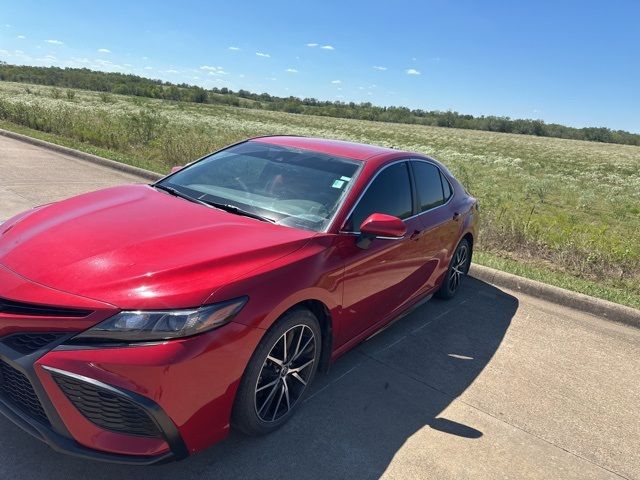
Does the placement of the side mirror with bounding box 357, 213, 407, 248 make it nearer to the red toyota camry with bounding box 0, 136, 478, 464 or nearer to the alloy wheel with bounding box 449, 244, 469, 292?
the red toyota camry with bounding box 0, 136, 478, 464

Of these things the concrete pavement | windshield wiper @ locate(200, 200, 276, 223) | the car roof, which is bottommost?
the concrete pavement

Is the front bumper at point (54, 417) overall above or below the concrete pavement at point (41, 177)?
above

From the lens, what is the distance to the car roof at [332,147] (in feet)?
13.2

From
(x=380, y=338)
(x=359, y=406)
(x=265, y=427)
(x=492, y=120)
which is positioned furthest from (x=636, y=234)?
(x=492, y=120)

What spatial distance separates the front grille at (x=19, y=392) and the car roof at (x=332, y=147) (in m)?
2.62

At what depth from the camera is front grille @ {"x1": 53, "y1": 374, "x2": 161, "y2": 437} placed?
216 cm

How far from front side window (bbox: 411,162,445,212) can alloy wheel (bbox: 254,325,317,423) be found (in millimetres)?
1899

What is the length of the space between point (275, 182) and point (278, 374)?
148 cm

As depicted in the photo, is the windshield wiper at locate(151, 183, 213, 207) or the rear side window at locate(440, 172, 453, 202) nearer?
the windshield wiper at locate(151, 183, 213, 207)

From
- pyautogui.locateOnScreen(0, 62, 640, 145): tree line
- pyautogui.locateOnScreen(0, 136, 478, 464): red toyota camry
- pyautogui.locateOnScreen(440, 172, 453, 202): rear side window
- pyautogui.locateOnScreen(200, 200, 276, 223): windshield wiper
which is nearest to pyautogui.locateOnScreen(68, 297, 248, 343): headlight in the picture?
pyautogui.locateOnScreen(0, 136, 478, 464): red toyota camry

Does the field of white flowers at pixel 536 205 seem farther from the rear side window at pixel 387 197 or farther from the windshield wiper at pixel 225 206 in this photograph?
the windshield wiper at pixel 225 206

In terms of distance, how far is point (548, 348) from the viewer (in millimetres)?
4738

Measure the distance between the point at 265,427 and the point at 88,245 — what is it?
4.61 feet

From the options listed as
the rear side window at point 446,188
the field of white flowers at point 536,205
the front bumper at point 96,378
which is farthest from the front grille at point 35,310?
the field of white flowers at point 536,205
